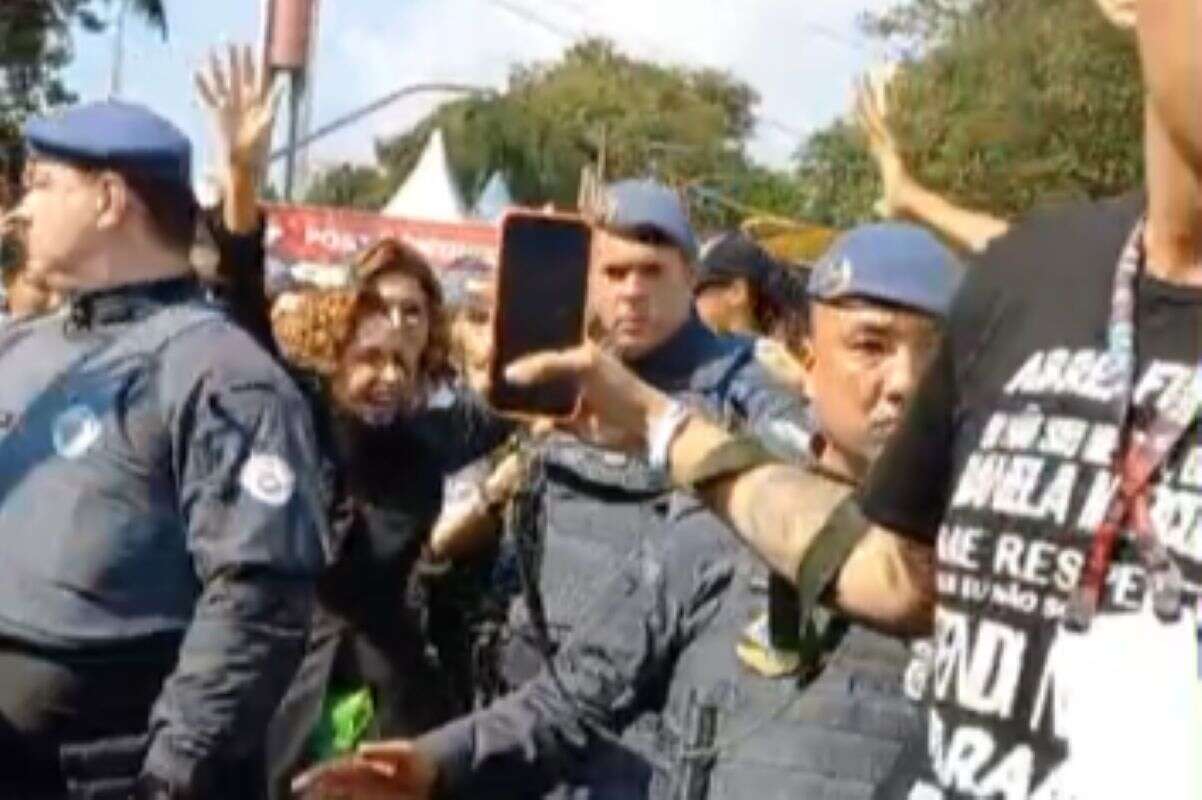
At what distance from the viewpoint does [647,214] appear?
8117 mm

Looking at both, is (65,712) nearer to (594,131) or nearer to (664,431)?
(664,431)

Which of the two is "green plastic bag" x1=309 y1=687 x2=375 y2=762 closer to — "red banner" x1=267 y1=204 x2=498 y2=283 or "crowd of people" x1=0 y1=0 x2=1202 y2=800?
"crowd of people" x1=0 y1=0 x2=1202 y2=800

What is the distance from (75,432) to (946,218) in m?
1.42

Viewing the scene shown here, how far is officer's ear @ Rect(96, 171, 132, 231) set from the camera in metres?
6.52

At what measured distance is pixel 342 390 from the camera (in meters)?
8.69

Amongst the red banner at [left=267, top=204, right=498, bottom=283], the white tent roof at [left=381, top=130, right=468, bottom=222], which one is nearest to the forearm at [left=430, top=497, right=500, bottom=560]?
the red banner at [left=267, top=204, right=498, bottom=283]

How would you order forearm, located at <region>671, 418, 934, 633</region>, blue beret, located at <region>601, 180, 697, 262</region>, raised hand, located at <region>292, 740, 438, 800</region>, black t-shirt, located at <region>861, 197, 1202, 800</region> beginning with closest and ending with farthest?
black t-shirt, located at <region>861, 197, 1202, 800</region>, forearm, located at <region>671, 418, 934, 633</region>, raised hand, located at <region>292, 740, 438, 800</region>, blue beret, located at <region>601, 180, 697, 262</region>

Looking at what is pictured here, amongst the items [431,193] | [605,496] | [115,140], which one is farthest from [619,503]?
[431,193]

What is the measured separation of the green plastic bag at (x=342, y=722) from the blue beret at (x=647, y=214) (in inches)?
46.3

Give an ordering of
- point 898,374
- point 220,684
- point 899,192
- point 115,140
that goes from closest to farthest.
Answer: point 898,374 → point 220,684 → point 899,192 → point 115,140

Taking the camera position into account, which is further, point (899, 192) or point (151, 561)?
point (899, 192)

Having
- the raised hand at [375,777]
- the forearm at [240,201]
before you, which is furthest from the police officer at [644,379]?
the raised hand at [375,777]

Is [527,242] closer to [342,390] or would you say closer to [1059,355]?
[1059,355]

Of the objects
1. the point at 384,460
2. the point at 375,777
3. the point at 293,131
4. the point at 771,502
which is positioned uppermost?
the point at 771,502
